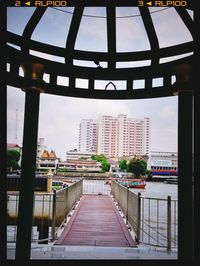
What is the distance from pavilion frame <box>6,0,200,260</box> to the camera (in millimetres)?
3246

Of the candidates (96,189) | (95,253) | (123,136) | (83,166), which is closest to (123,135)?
(123,136)

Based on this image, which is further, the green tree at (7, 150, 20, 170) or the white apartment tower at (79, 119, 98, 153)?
the white apartment tower at (79, 119, 98, 153)

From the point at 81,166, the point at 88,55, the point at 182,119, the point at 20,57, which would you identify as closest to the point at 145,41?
the point at 88,55

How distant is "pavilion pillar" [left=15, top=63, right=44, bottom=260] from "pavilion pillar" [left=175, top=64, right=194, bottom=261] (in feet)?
6.14

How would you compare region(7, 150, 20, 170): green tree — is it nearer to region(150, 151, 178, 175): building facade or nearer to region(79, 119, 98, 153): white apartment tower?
region(150, 151, 178, 175): building facade

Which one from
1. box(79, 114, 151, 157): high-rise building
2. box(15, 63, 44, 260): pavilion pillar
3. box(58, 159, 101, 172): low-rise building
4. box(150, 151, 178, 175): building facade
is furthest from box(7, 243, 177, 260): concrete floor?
box(79, 114, 151, 157): high-rise building

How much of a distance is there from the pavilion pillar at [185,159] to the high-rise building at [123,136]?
128809 millimetres

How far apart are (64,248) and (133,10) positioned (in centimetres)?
381

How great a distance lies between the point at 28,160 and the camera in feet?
11.0

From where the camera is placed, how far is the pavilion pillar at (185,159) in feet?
10.5

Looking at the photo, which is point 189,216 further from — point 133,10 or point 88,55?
point 133,10

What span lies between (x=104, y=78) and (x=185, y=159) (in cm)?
162

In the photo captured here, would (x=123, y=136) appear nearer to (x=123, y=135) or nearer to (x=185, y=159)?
(x=123, y=135)

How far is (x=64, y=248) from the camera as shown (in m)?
4.29
